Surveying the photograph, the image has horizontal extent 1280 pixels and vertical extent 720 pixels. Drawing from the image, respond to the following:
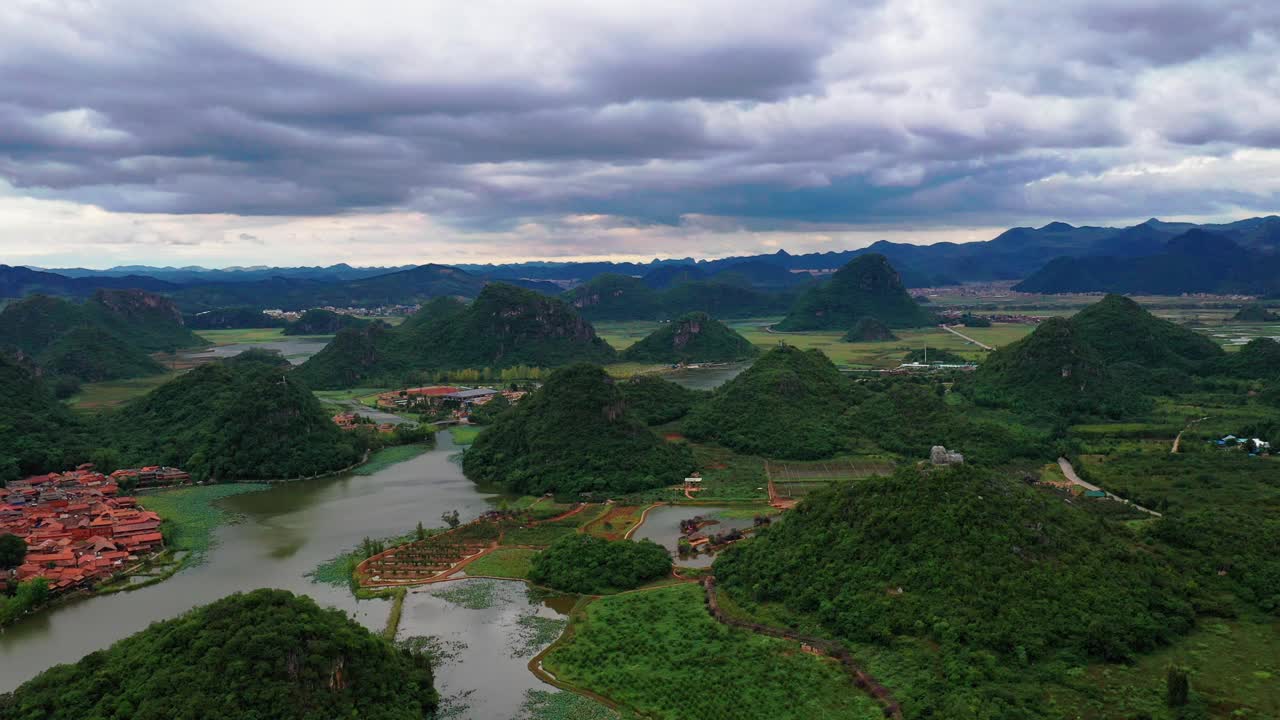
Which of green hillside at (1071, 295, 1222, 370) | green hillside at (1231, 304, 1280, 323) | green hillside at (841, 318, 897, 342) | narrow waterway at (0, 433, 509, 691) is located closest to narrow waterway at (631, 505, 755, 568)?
narrow waterway at (0, 433, 509, 691)

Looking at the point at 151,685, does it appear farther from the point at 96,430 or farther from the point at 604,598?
the point at 96,430

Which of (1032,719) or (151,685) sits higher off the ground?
(151,685)

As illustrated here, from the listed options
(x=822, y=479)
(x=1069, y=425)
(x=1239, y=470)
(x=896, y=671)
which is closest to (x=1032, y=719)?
(x=896, y=671)

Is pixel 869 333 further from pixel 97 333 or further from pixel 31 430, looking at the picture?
pixel 31 430

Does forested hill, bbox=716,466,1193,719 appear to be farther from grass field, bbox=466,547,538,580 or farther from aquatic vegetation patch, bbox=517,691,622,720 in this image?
grass field, bbox=466,547,538,580

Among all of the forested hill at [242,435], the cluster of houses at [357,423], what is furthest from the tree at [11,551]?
the cluster of houses at [357,423]

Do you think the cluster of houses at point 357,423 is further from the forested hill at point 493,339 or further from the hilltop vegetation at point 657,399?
the forested hill at point 493,339
